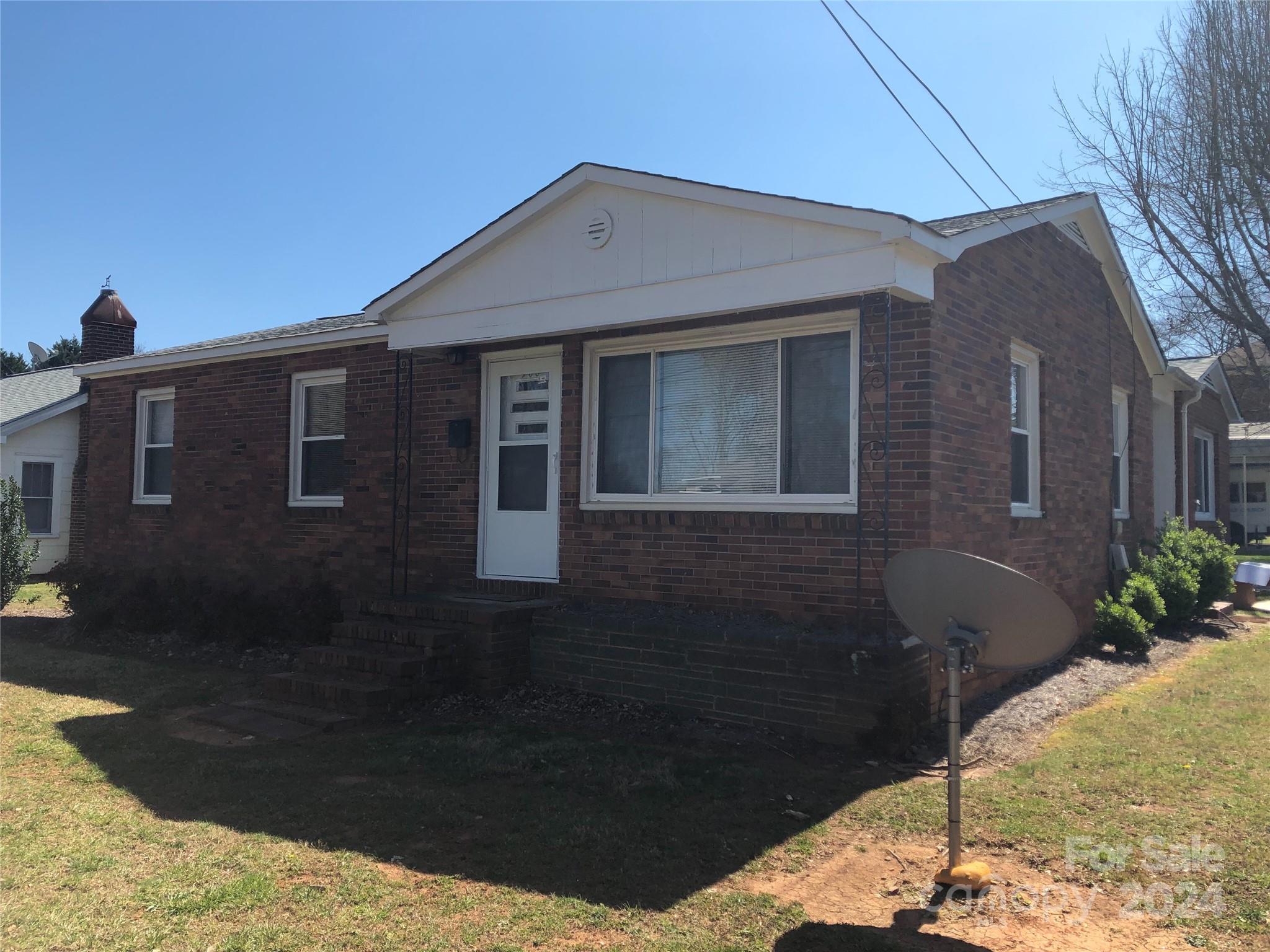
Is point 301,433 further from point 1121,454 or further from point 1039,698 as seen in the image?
point 1121,454

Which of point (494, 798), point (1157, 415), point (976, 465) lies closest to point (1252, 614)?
point (1157, 415)

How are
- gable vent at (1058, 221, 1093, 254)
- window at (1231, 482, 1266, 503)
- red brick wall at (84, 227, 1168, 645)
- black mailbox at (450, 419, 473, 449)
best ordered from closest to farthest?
red brick wall at (84, 227, 1168, 645) < black mailbox at (450, 419, 473, 449) < gable vent at (1058, 221, 1093, 254) < window at (1231, 482, 1266, 503)

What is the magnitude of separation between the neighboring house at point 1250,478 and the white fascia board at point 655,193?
2564 centimetres

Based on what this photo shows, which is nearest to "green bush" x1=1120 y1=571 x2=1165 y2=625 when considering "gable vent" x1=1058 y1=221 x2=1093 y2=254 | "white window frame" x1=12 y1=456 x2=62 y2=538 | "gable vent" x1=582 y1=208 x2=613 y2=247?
"gable vent" x1=1058 y1=221 x2=1093 y2=254

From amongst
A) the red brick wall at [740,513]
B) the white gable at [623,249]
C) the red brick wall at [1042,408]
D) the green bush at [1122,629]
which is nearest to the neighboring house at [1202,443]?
the red brick wall at [740,513]

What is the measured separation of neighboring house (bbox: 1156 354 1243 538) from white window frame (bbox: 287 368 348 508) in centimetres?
1116

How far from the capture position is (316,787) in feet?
17.8

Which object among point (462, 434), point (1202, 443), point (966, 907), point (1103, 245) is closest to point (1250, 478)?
point (1202, 443)

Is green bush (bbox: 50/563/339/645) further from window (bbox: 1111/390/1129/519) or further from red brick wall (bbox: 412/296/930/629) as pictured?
window (bbox: 1111/390/1129/519)

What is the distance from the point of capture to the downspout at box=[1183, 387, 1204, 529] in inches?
567

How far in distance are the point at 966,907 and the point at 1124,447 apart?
9.58 m

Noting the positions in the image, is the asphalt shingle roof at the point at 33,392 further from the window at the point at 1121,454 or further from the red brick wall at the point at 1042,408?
the window at the point at 1121,454

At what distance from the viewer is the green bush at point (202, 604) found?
32.7 ft

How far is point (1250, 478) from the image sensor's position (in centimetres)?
3434
